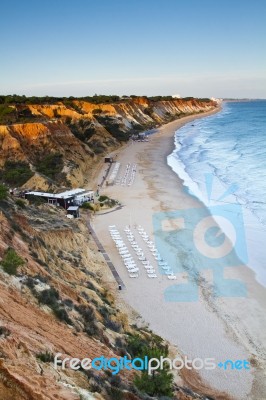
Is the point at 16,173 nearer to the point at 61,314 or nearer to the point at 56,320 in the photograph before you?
the point at 61,314

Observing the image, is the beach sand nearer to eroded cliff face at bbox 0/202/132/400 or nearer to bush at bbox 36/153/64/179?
eroded cliff face at bbox 0/202/132/400

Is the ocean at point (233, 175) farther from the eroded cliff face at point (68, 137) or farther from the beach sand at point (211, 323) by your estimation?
the eroded cliff face at point (68, 137)

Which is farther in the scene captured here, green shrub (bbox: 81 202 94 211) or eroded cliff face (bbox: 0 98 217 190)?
eroded cliff face (bbox: 0 98 217 190)

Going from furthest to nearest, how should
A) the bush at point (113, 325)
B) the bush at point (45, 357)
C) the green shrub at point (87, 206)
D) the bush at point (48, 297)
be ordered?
the green shrub at point (87, 206) → the bush at point (113, 325) → the bush at point (48, 297) → the bush at point (45, 357)

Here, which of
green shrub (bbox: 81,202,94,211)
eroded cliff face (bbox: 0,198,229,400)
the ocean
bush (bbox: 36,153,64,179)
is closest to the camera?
eroded cliff face (bbox: 0,198,229,400)

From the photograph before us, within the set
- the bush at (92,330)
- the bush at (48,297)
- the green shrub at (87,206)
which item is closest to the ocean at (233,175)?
the green shrub at (87,206)

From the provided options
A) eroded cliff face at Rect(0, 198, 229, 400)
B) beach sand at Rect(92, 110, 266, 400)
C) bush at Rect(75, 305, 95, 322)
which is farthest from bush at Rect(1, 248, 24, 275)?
beach sand at Rect(92, 110, 266, 400)

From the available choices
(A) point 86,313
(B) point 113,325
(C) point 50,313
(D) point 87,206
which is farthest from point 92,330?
(D) point 87,206
